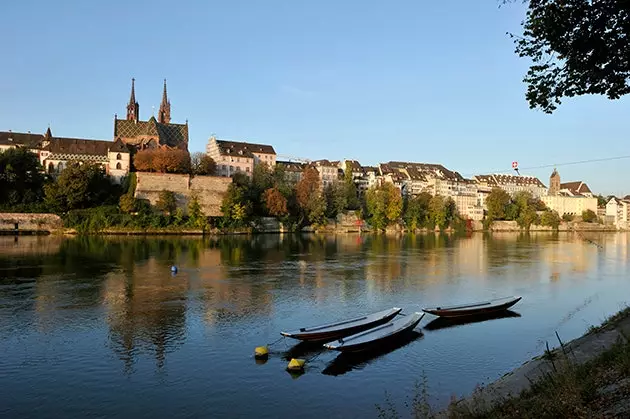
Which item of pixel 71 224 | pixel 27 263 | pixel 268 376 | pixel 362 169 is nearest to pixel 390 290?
pixel 268 376

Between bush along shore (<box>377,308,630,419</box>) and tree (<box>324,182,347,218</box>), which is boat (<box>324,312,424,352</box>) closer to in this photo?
bush along shore (<box>377,308,630,419</box>)

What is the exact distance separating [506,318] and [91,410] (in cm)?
1450

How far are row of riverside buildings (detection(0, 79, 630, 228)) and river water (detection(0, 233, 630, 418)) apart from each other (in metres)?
39.8

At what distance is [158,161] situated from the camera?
67.2 m

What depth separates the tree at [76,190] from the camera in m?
59.8

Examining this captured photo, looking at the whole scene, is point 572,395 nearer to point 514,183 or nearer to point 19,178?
point 19,178

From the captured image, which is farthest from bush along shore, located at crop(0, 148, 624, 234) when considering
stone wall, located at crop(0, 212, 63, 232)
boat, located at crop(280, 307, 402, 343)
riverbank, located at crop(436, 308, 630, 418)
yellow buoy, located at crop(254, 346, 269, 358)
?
riverbank, located at crop(436, 308, 630, 418)

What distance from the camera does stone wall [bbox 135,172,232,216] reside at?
6606 cm

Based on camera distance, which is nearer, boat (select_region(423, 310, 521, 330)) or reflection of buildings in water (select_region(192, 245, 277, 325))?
boat (select_region(423, 310, 521, 330))

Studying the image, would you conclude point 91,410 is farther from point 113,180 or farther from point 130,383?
point 113,180

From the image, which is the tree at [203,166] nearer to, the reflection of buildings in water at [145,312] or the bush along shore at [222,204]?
the bush along shore at [222,204]

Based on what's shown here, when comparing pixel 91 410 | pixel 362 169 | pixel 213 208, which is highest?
pixel 362 169

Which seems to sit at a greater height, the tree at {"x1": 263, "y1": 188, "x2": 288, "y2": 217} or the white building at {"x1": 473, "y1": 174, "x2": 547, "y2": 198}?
the white building at {"x1": 473, "y1": 174, "x2": 547, "y2": 198}

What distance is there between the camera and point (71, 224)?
194 ft
